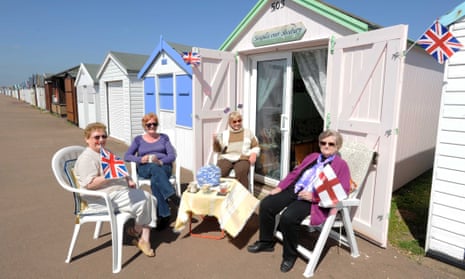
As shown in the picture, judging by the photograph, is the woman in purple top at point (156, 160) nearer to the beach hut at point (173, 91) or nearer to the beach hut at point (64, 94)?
the beach hut at point (173, 91)

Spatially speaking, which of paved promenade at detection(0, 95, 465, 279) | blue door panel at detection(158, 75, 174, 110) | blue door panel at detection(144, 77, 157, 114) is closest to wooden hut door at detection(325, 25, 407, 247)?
paved promenade at detection(0, 95, 465, 279)

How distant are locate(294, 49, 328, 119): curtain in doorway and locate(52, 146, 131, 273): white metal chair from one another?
2619 millimetres

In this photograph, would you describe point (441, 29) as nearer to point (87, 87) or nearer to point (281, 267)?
point (281, 267)

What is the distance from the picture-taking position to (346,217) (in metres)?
2.52

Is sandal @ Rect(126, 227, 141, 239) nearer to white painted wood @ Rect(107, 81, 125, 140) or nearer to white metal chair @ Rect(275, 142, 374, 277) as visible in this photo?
white metal chair @ Rect(275, 142, 374, 277)

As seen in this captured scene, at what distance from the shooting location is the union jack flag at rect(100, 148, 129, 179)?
2.43m

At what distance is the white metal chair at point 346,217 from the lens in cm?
235

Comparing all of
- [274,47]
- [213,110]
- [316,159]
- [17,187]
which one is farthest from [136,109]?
[316,159]

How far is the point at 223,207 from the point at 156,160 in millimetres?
1024

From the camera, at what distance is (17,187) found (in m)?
4.53

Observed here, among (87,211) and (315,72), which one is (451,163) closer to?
(315,72)

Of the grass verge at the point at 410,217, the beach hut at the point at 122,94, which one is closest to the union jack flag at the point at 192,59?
the grass verge at the point at 410,217

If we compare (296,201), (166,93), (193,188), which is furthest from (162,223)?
(166,93)

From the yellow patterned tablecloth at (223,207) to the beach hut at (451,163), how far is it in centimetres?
162
